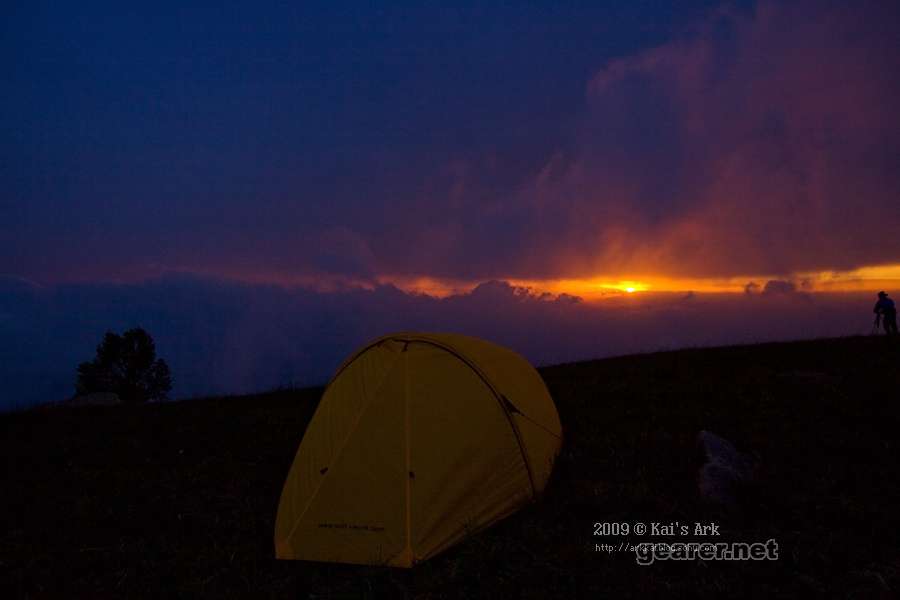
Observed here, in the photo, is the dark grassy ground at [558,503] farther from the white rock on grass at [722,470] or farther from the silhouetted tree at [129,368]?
the silhouetted tree at [129,368]

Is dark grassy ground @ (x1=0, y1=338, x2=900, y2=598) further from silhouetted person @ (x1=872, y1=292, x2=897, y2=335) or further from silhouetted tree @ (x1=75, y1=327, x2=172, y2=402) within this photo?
silhouetted tree @ (x1=75, y1=327, x2=172, y2=402)

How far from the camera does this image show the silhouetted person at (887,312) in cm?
2378

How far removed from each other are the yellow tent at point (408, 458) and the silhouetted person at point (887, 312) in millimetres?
22275

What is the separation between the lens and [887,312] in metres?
24.0

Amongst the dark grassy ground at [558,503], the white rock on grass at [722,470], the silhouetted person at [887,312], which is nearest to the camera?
the dark grassy ground at [558,503]

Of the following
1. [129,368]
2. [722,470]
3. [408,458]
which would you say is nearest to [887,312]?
[722,470]

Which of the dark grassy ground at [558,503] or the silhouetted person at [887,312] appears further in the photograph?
the silhouetted person at [887,312]

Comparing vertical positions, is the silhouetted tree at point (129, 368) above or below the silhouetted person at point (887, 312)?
below

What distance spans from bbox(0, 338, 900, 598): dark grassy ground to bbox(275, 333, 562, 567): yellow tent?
29cm

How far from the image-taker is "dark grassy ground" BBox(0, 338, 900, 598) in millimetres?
6148

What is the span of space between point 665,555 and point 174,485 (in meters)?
8.29

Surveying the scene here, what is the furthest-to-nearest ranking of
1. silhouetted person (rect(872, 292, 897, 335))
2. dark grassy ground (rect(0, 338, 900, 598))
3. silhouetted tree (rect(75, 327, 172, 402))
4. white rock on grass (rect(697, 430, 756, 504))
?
1. silhouetted tree (rect(75, 327, 172, 402))
2. silhouetted person (rect(872, 292, 897, 335))
3. white rock on grass (rect(697, 430, 756, 504))
4. dark grassy ground (rect(0, 338, 900, 598))

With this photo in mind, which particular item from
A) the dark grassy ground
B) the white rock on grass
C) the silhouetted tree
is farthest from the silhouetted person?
the silhouetted tree

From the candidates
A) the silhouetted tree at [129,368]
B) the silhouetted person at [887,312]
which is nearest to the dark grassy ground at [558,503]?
the silhouetted person at [887,312]
